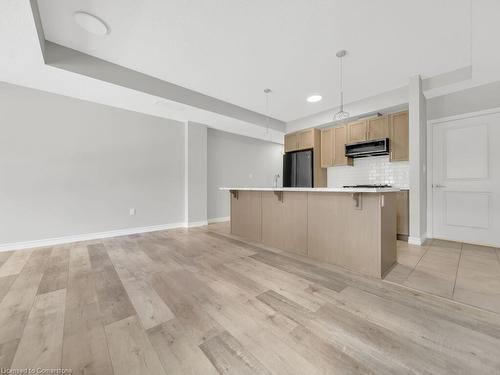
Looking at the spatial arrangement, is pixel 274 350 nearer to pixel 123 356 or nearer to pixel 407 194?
pixel 123 356

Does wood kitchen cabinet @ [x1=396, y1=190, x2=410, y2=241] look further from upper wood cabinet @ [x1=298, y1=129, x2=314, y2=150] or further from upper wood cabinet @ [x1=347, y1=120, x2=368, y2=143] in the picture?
upper wood cabinet @ [x1=298, y1=129, x2=314, y2=150]

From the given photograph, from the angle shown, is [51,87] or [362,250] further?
[51,87]

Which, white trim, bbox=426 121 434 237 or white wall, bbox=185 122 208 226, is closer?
white trim, bbox=426 121 434 237

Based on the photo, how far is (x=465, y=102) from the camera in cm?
327

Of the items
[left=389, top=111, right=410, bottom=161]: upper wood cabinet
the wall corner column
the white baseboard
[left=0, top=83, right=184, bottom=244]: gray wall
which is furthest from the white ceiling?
the white baseboard

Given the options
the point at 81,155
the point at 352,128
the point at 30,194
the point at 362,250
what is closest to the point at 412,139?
the point at 352,128

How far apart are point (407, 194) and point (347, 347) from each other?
10.5 feet

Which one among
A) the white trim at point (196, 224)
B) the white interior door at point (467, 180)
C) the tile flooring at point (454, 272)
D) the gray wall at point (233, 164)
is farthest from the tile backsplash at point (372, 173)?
the white trim at point (196, 224)

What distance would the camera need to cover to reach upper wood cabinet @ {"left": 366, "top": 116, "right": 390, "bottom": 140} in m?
3.79

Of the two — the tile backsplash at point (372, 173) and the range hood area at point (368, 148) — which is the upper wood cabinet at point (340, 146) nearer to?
the range hood area at point (368, 148)

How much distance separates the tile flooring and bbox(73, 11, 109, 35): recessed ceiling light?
392 centimetres

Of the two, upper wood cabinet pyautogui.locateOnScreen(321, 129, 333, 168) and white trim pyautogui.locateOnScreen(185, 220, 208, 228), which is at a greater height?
upper wood cabinet pyautogui.locateOnScreen(321, 129, 333, 168)

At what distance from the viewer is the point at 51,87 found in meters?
3.03

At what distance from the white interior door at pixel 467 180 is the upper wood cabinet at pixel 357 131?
1.10 m
